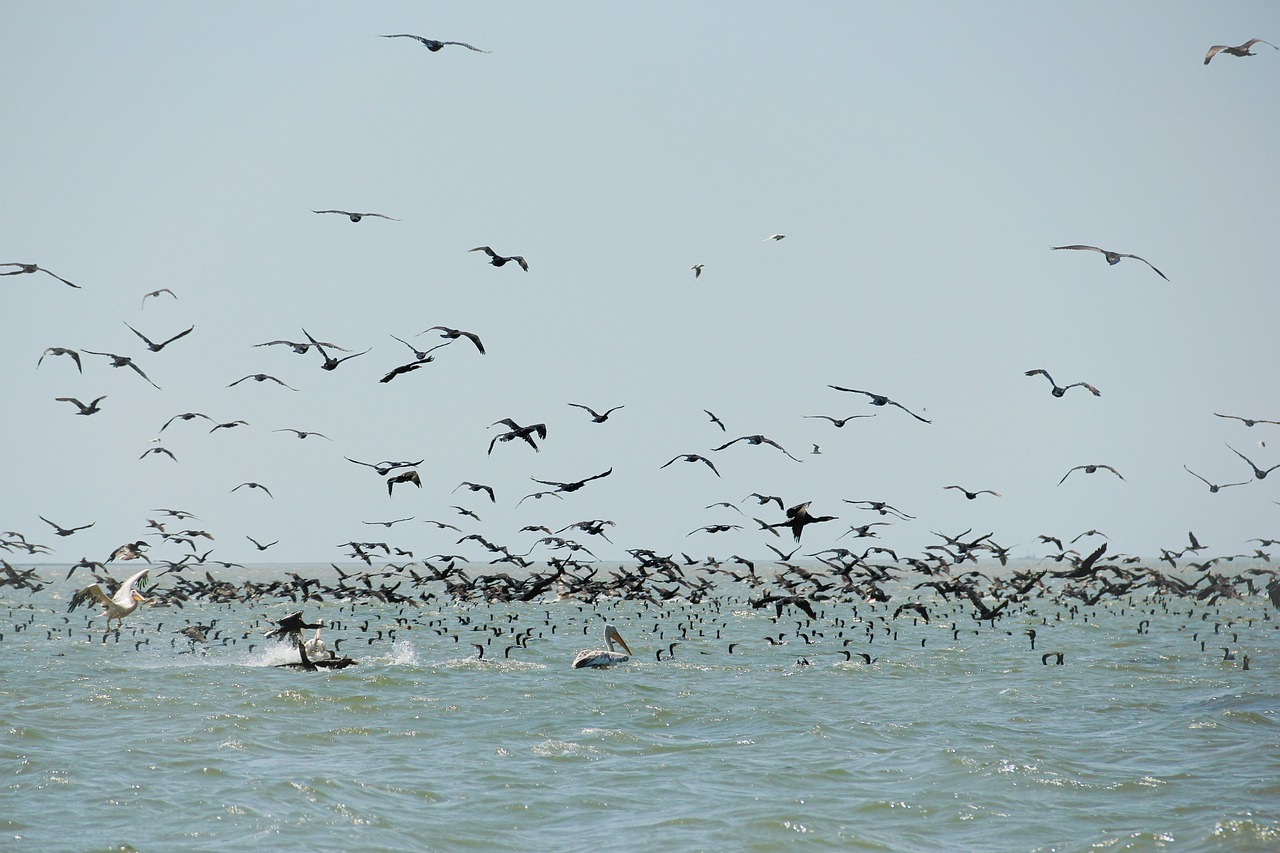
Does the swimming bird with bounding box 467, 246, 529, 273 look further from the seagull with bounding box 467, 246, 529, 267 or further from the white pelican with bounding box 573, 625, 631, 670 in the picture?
the white pelican with bounding box 573, 625, 631, 670

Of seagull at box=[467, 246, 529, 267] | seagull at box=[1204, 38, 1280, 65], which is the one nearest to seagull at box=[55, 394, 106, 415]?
seagull at box=[467, 246, 529, 267]

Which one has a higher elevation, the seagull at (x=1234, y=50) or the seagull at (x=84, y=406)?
the seagull at (x=1234, y=50)

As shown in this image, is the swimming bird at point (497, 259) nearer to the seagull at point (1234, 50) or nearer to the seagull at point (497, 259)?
the seagull at point (497, 259)

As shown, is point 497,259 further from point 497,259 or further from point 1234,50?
point 1234,50

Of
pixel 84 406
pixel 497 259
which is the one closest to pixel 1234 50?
pixel 497 259

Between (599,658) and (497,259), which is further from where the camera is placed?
(599,658)

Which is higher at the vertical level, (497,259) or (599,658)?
(497,259)

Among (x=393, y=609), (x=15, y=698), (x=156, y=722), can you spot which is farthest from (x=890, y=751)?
(x=393, y=609)

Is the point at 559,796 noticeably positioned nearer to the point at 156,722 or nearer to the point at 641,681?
the point at 156,722

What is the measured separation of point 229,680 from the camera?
27250 mm

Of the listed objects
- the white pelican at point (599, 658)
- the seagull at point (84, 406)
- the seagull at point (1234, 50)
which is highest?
the seagull at point (1234, 50)

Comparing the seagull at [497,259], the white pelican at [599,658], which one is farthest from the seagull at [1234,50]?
the white pelican at [599,658]

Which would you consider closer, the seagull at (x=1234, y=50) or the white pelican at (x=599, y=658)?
the seagull at (x=1234, y=50)

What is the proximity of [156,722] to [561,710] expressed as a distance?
790cm
